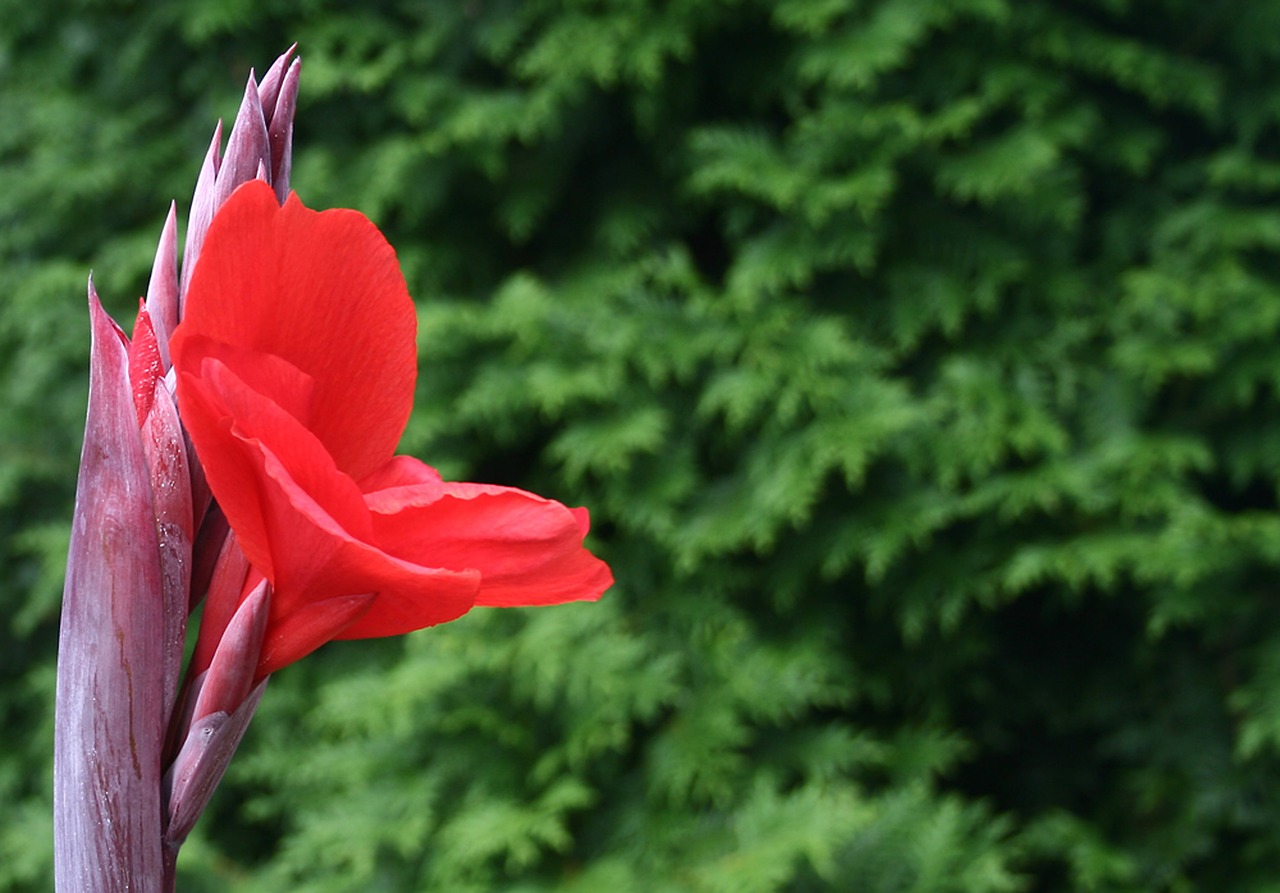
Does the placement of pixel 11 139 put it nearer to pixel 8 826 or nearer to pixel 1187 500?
pixel 8 826

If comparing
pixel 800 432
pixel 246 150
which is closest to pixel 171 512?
pixel 246 150

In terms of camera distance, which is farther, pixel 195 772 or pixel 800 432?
pixel 800 432

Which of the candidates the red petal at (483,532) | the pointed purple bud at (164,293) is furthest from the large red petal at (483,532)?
the pointed purple bud at (164,293)

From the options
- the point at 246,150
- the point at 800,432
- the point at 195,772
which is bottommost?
the point at 800,432

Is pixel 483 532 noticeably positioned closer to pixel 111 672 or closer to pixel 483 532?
pixel 483 532

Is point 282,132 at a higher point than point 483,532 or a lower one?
higher

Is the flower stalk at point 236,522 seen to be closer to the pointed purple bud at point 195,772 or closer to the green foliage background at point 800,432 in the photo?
the pointed purple bud at point 195,772

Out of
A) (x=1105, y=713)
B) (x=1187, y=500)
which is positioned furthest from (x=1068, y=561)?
(x=1105, y=713)
